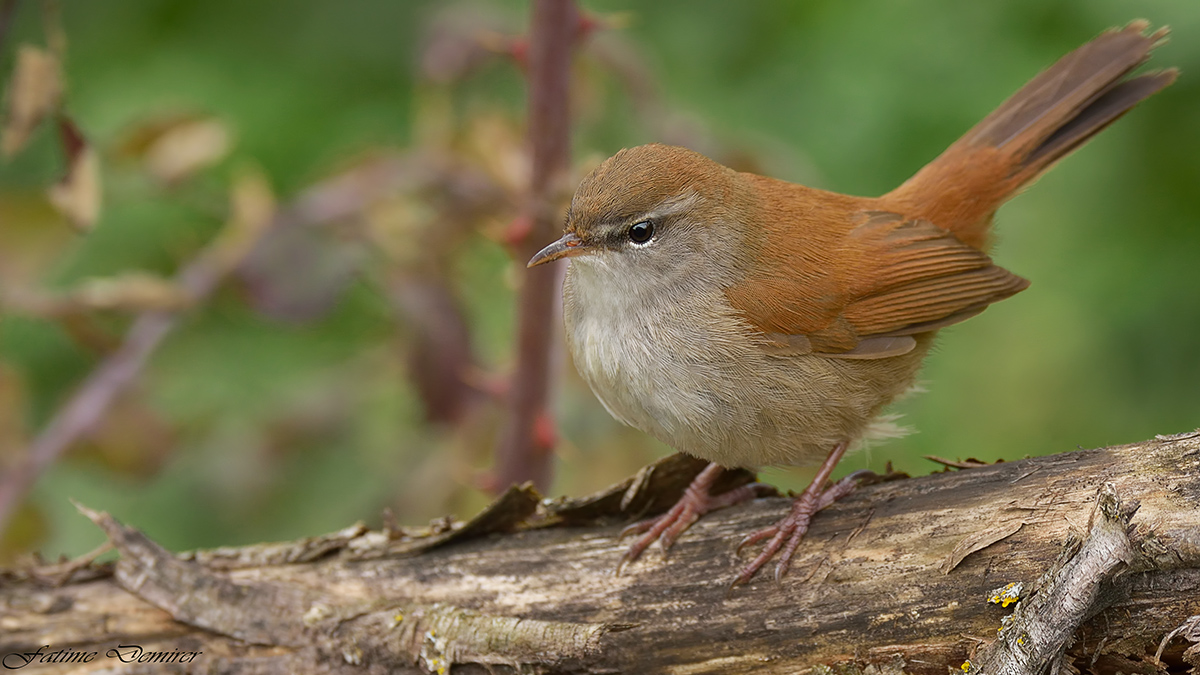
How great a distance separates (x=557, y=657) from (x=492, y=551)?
518 mm

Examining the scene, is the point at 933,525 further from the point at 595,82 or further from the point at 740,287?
the point at 595,82

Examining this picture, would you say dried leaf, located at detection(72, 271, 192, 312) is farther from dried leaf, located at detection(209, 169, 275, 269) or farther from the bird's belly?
the bird's belly

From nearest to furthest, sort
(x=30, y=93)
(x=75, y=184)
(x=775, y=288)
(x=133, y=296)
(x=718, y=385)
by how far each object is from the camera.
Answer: (x=30, y=93)
(x=75, y=184)
(x=718, y=385)
(x=133, y=296)
(x=775, y=288)

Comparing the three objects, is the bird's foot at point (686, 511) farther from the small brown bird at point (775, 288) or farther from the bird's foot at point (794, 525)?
the bird's foot at point (794, 525)

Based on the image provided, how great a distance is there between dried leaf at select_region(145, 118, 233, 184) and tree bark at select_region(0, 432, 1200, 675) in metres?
1.12

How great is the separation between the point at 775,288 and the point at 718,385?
0.42 meters

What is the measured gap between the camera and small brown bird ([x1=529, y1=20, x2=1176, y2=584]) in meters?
3.16

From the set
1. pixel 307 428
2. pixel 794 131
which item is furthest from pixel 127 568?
pixel 794 131

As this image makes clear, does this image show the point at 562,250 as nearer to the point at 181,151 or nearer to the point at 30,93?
the point at 181,151

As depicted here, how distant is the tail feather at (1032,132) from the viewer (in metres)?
3.71

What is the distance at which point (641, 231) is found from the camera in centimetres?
340

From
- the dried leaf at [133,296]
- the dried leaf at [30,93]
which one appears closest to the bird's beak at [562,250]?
the dried leaf at [133,296]

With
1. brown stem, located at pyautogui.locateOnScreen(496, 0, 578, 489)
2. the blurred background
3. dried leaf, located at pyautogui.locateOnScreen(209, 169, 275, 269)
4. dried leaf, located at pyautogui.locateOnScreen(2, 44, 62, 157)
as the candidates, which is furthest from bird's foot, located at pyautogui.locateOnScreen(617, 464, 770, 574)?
dried leaf, located at pyautogui.locateOnScreen(2, 44, 62, 157)

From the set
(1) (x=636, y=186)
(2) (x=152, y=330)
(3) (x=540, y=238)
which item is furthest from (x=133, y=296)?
(1) (x=636, y=186)
